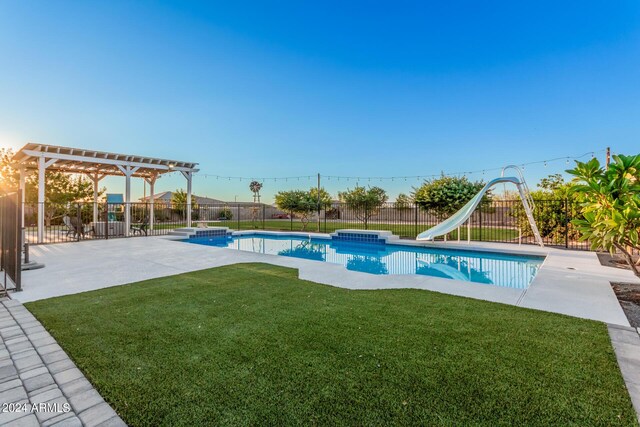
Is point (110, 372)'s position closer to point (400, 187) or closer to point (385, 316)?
point (385, 316)

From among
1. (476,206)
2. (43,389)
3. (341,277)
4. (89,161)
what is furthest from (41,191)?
(476,206)

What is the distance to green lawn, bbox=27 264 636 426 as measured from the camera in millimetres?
1712

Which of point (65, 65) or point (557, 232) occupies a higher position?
point (65, 65)

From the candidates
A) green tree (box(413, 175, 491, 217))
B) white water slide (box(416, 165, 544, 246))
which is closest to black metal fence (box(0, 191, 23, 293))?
white water slide (box(416, 165, 544, 246))

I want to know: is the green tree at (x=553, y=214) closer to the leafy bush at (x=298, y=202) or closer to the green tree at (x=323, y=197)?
the green tree at (x=323, y=197)

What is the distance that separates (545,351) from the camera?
2.44 metres

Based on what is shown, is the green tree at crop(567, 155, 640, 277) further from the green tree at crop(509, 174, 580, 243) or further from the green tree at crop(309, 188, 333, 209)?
the green tree at crop(309, 188, 333, 209)

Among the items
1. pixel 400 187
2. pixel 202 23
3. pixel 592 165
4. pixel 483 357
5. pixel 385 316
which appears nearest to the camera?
pixel 483 357

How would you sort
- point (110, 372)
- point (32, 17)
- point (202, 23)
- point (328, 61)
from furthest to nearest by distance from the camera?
point (328, 61) → point (202, 23) → point (32, 17) → point (110, 372)

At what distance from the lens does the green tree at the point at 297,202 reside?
55.0 ft

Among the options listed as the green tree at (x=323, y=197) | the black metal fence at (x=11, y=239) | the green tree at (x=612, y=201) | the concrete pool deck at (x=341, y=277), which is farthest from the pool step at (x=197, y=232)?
the green tree at (x=612, y=201)

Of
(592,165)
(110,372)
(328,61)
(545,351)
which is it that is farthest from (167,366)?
(328,61)

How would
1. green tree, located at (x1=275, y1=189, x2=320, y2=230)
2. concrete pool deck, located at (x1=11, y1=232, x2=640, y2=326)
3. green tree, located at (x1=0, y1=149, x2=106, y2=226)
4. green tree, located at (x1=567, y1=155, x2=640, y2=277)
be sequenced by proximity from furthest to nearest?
green tree, located at (x1=0, y1=149, x2=106, y2=226) → green tree, located at (x1=275, y1=189, x2=320, y2=230) → concrete pool deck, located at (x1=11, y1=232, x2=640, y2=326) → green tree, located at (x1=567, y1=155, x2=640, y2=277)

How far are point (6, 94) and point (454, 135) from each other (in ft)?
59.1
